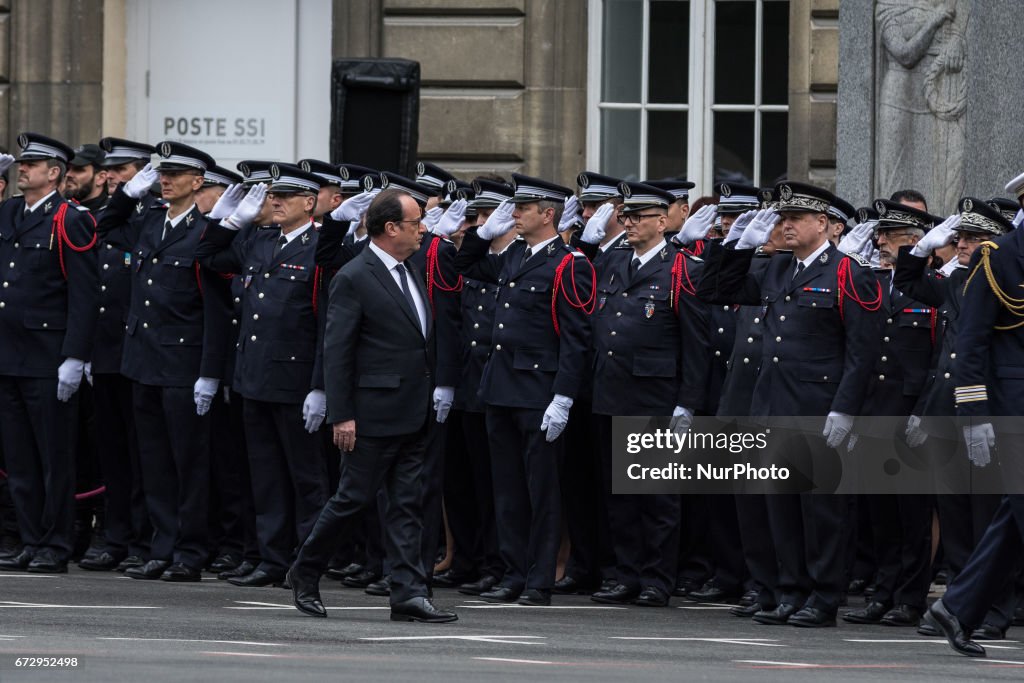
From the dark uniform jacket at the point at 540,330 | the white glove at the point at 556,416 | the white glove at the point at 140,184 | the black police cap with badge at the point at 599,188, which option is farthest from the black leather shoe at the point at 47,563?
the black police cap with badge at the point at 599,188

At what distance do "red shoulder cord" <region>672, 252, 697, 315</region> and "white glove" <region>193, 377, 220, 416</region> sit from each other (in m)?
2.39

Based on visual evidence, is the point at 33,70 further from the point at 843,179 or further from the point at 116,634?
the point at 116,634

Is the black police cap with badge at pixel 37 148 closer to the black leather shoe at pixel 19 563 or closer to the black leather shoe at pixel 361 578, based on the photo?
the black leather shoe at pixel 19 563

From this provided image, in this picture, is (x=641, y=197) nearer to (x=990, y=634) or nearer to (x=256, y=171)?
(x=256, y=171)

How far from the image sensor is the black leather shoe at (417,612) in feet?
32.5

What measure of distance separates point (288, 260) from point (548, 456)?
167 centimetres

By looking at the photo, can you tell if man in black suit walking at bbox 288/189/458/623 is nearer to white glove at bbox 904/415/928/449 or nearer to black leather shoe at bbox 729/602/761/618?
black leather shoe at bbox 729/602/761/618

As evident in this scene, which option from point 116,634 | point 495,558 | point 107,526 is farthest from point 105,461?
point 116,634

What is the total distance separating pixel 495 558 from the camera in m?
11.9

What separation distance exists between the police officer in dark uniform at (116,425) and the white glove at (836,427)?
3.82 metres

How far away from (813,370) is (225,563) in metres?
3.49

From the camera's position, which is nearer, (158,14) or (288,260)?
(288,260)

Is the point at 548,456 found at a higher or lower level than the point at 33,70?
lower

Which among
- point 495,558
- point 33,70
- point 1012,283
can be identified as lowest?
point 495,558
